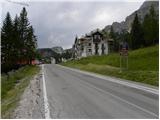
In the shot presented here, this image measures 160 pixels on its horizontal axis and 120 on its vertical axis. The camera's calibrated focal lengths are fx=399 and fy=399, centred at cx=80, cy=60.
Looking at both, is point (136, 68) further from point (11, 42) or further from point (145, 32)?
point (145, 32)

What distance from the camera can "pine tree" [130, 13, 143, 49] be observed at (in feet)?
393

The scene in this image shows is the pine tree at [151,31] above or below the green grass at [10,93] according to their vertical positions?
above

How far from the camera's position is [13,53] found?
90250 millimetres

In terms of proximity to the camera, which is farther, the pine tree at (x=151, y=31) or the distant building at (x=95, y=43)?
the distant building at (x=95, y=43)

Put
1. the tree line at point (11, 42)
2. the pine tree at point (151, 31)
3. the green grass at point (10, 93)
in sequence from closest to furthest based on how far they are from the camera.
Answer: the green grass at point (10, 93), the tree line at point (11, 42), the pine tree at point (151, 31)

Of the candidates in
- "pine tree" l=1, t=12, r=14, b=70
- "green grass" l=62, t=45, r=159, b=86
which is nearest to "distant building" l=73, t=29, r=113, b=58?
"pine tree" l=1, t=12, r=14, b=70

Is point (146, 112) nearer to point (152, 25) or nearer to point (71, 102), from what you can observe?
point (71, 102)

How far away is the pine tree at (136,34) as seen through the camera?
4712 inches

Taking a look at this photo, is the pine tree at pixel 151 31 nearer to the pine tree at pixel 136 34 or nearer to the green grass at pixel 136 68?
the pine tree at pixel 136 34

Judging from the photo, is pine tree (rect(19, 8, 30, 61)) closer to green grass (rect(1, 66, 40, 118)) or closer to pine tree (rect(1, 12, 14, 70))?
pine tree (rect(1, 12, 14, 70))

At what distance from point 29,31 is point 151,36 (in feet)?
117

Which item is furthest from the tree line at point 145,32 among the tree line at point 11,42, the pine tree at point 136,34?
the tree line at point 11,42

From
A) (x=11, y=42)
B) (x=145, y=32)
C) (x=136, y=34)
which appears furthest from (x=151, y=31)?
(x=11, y=42)

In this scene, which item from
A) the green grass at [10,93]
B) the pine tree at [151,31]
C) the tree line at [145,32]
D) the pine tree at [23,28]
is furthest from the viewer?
the tree line at [145,32]
